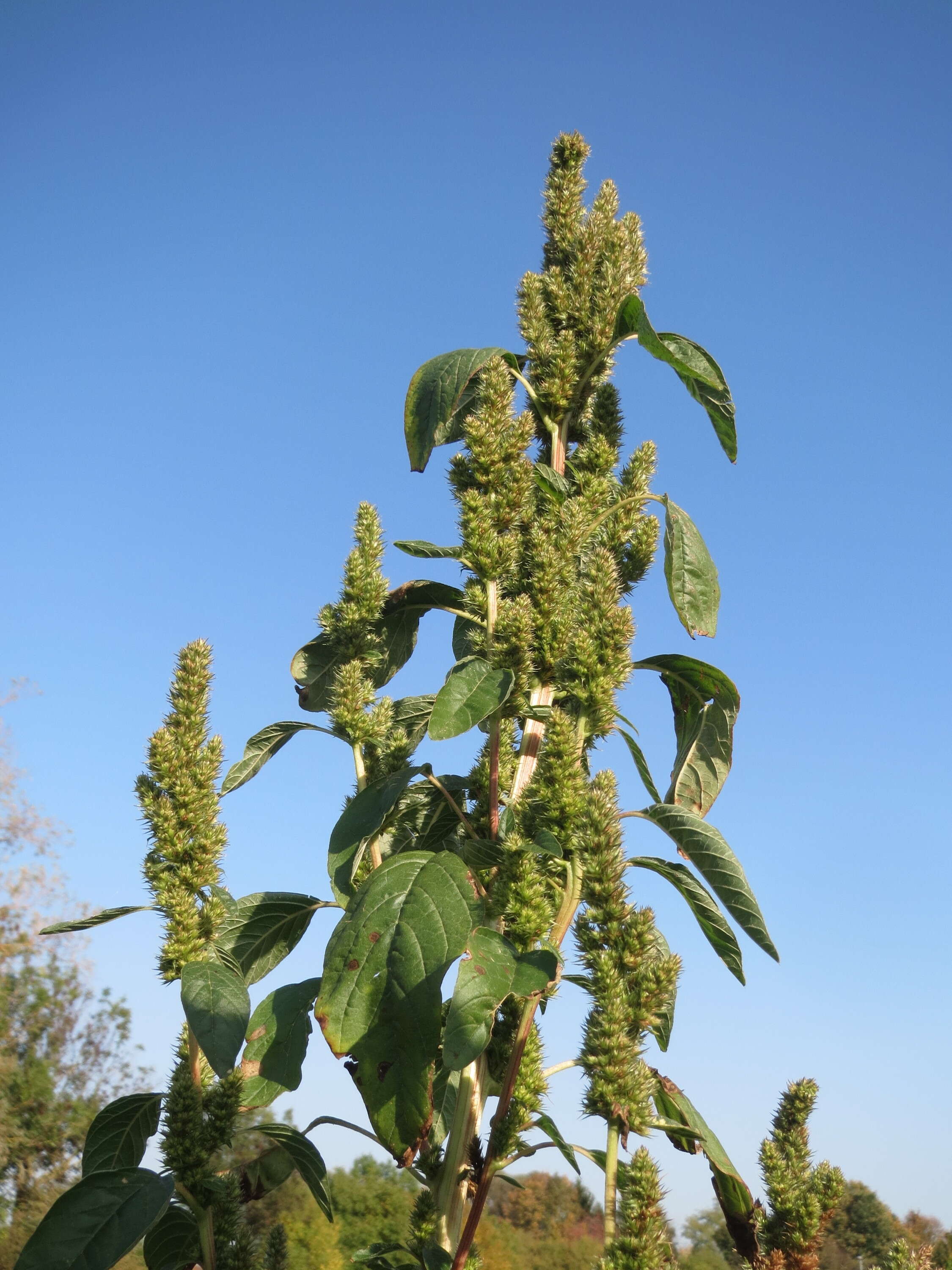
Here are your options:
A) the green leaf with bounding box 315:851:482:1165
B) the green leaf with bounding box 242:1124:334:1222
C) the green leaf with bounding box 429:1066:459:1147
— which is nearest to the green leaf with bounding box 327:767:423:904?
the green leaf with bounding box 315:851:482:1165

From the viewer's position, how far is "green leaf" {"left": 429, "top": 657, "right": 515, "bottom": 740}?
1.72 metres

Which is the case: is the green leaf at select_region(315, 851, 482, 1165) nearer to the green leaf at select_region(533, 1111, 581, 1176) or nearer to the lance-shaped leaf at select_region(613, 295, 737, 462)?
the green leaf at select_region(533, 1111, 581, 1176)

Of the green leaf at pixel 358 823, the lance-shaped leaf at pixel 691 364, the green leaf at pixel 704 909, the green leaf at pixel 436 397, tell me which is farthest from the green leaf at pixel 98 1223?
the lance-shaped leaf at pixel 691 364

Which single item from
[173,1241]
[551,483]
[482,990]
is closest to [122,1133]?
[173,1241]

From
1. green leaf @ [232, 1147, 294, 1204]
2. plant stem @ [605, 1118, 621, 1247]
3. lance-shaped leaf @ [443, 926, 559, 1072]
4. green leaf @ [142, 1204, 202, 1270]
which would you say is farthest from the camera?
green leaf @ [232, 1147, 294, 1204]

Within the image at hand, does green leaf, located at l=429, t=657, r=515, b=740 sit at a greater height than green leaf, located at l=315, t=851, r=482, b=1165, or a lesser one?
greater

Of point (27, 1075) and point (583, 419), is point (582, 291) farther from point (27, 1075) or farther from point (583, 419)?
point (27, 1075)

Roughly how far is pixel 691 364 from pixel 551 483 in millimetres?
490

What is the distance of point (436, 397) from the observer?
2.33 metres

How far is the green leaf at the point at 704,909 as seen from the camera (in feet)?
7.08

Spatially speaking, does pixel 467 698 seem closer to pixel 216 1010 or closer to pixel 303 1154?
pixel 216 1010

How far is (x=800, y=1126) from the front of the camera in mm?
1358

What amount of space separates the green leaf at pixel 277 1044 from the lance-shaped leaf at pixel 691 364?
65.6 inches

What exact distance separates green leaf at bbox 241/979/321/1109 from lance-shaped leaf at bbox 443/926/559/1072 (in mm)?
549
